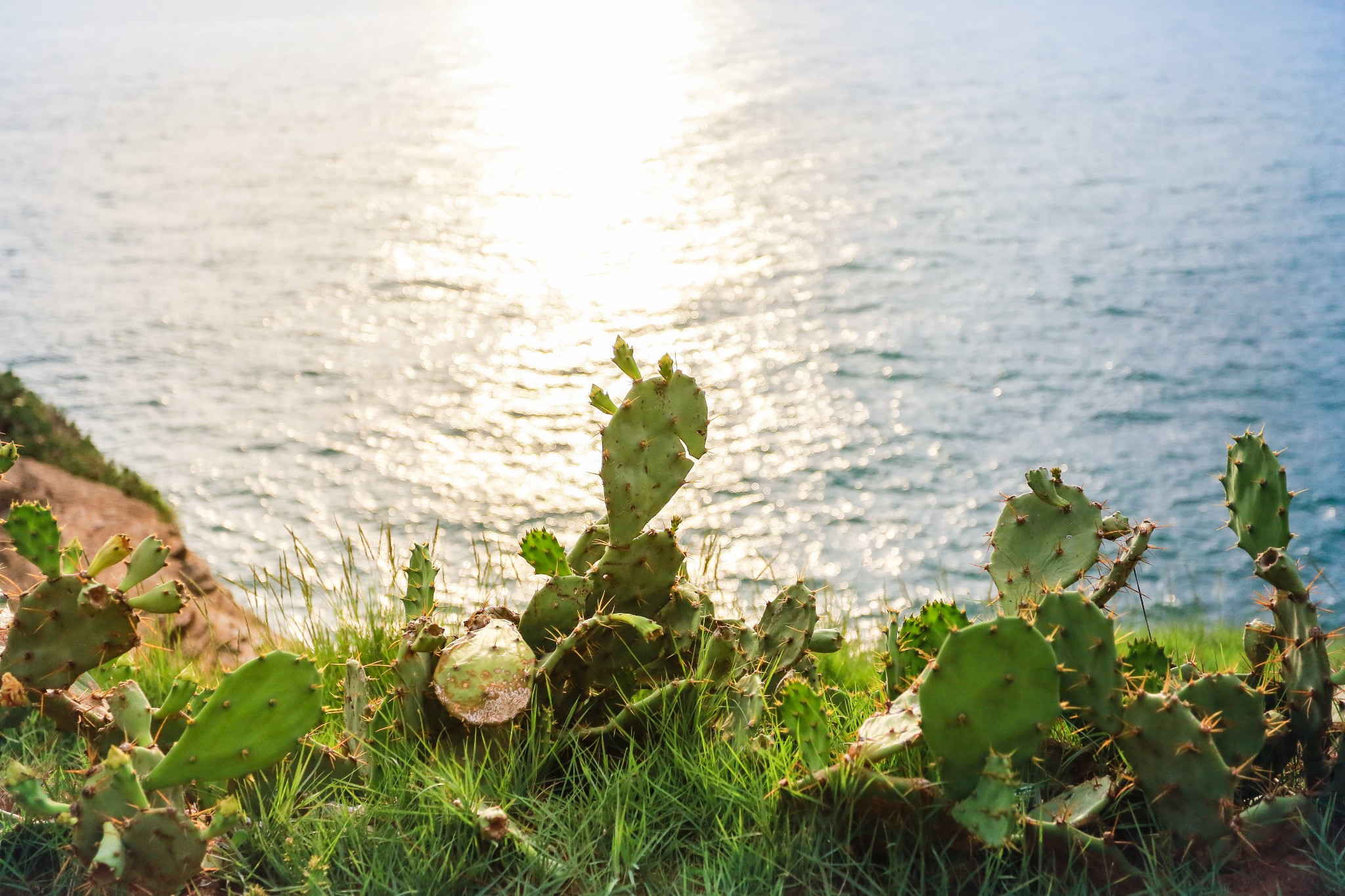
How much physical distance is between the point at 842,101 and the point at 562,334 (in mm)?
7813

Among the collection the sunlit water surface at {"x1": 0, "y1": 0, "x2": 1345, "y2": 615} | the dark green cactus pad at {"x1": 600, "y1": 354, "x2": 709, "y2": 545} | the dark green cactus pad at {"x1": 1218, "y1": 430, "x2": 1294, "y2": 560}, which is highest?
the dark green cactus pad at {"x1": 600, "y1": 354, "x2": 709, "y2": 545}

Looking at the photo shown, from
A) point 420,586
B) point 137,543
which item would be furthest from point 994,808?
point 137,543

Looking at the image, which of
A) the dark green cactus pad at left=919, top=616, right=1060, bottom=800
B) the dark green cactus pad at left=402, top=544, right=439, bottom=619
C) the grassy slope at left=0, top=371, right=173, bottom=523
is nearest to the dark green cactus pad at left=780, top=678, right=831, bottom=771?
the dark green cactus pad at left=919, top=616, right=1060, bottom=800

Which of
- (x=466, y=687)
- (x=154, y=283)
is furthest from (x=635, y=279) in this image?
(x=466, y=687)

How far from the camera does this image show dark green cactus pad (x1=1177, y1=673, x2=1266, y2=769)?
1840 millimetres

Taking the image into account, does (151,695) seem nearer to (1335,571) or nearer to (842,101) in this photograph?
(1335,571)

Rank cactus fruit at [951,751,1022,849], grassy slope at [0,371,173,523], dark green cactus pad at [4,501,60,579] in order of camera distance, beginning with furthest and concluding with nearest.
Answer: grassy slope at [0,371,173,523] → dark green cactus pad at [4,501,60,579] → cactus fruit at [951,751,1022,849]

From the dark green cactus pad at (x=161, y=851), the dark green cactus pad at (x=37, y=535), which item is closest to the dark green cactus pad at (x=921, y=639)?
the dark green cactus pad at (x=161, y=851)

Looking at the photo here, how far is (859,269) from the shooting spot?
8852 mm

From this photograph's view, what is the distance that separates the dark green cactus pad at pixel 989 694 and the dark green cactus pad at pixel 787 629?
0.56 meters

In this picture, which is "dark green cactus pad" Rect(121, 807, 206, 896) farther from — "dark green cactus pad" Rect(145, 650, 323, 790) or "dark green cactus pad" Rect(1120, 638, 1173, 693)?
"dark green cactus pad" Rect(1120, 638, 1173, 693)

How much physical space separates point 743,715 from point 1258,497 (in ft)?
3.25

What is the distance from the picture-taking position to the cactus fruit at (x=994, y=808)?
65.7 inches

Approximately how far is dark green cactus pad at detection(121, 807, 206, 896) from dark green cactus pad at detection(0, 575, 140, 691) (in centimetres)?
43
